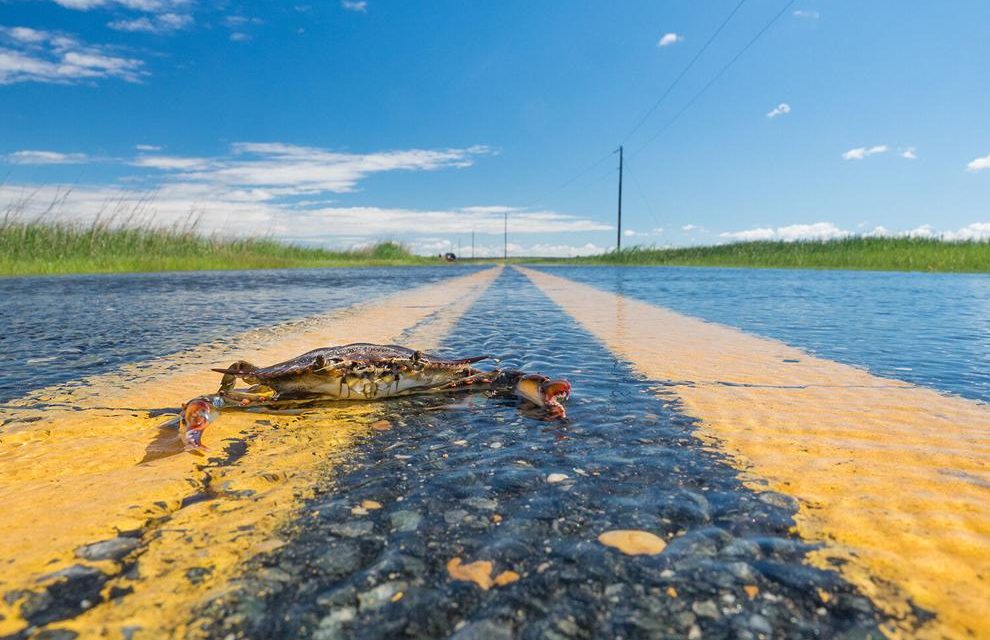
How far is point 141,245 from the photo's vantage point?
28984mm

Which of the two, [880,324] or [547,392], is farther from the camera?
[880,324]

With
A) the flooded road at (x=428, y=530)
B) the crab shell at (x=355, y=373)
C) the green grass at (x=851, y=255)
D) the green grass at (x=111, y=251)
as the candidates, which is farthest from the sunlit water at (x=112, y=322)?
the green grass at (x=851, y=255)

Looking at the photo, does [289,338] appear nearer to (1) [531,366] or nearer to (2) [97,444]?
(1) [531,366]

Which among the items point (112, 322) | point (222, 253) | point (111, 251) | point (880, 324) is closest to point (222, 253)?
point (222, 253)

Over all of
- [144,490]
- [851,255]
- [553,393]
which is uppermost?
[851,255]

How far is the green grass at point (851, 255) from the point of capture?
1047 inches

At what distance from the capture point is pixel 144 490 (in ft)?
7.88

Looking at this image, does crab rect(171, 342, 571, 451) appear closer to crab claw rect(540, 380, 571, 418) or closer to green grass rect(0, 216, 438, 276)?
crab claw rect(540, 380, 571, 418)

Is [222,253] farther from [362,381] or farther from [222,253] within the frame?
[362,381]

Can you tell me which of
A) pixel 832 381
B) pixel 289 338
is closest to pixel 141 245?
pixel 289 338

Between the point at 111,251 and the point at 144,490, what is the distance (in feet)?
99.3

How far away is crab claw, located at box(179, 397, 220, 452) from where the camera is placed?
2918 mm

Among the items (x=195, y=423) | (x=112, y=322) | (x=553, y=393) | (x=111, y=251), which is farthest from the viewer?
(x=111, y=251)

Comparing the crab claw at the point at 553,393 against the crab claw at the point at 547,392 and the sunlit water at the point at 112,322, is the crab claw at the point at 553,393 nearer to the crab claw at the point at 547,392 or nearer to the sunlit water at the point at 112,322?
the crab claw at the point at 547,392
